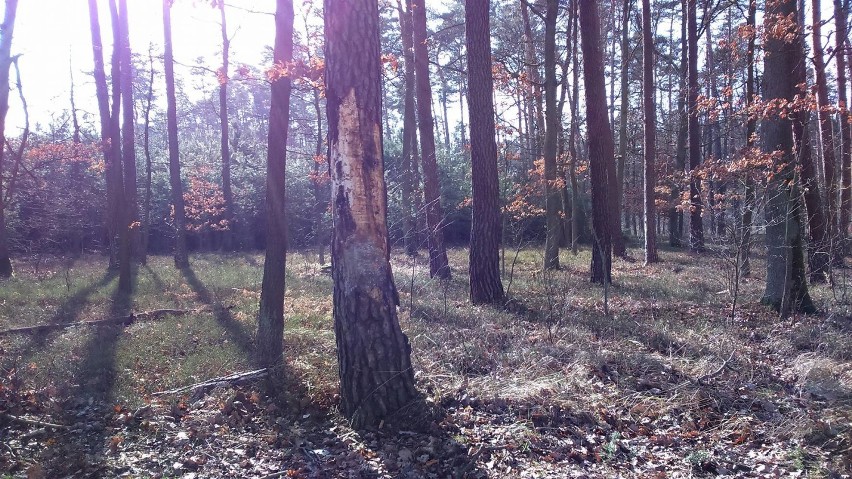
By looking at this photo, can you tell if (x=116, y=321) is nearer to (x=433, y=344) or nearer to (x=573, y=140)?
(x=433, y=344)

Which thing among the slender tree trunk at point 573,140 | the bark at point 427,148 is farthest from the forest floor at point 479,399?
the slender tree trunk at point 573,140

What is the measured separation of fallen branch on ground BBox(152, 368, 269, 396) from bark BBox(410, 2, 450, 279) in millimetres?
7499

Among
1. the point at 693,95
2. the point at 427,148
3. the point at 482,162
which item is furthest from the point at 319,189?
the point at 482,162

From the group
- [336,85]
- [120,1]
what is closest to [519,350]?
[336,85]

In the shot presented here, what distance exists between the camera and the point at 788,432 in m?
4.44

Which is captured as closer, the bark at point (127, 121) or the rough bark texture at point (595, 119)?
the rough bark texture at point (595, 119)

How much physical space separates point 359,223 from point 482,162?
208 inches

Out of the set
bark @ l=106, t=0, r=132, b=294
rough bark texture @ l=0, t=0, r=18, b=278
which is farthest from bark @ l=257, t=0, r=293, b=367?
rough bark texture @ l=0, t=0, r=18, b=278

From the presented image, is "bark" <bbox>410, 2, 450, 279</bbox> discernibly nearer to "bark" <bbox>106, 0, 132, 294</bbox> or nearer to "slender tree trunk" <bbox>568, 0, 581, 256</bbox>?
"slender tree trunk" <bbox>568, 0, 581, 256</bbox>

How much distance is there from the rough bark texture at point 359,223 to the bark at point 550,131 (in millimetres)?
10378

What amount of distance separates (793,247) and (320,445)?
7.26 meters

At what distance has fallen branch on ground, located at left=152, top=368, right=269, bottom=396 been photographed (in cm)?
582

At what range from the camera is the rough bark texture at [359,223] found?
16.0ft

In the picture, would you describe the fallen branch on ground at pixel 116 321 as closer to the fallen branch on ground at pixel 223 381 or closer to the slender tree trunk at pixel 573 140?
the fallen branch on ground at pixel 223 381
